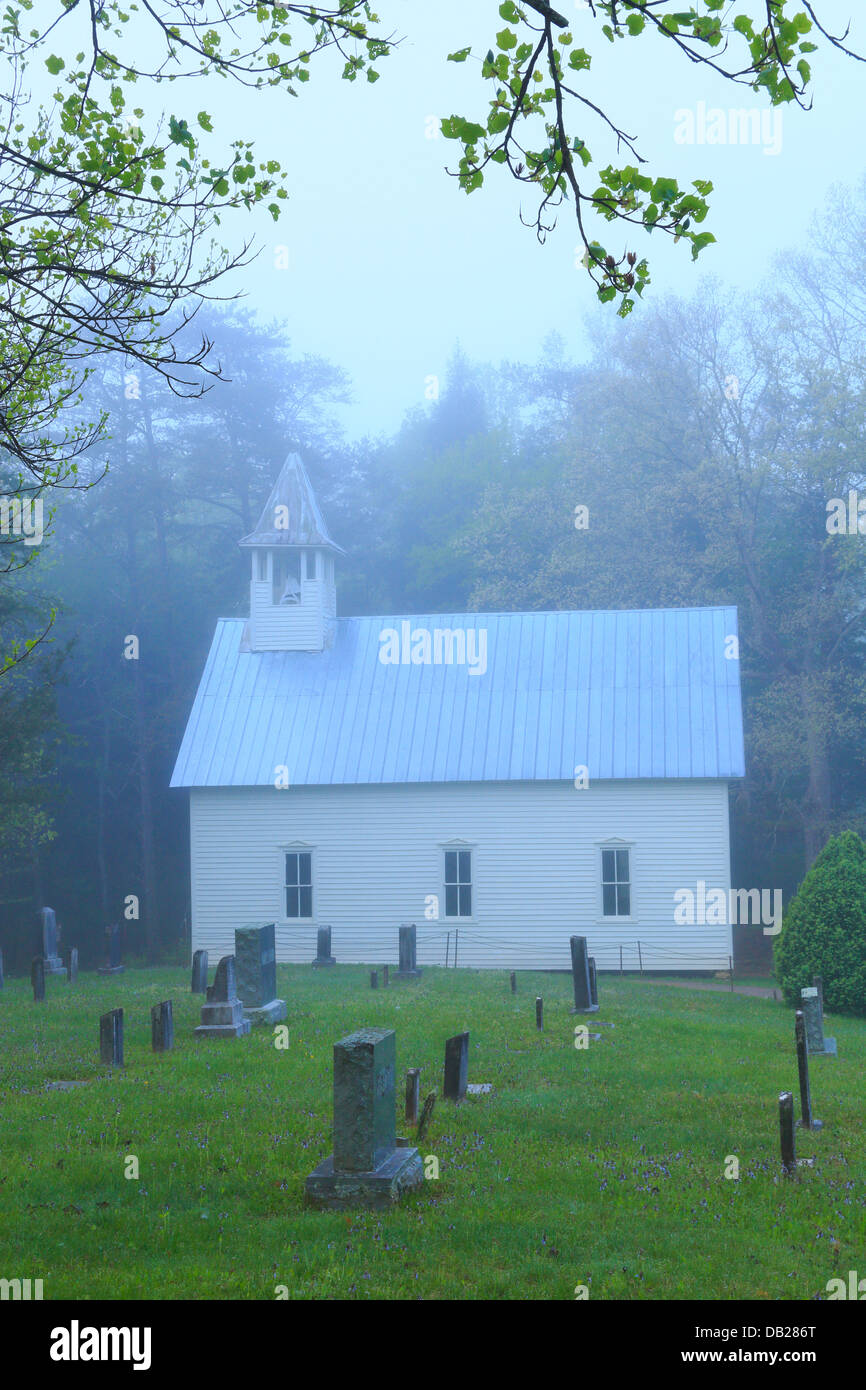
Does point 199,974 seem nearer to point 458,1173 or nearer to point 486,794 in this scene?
point 486,794

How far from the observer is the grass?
23.9ft

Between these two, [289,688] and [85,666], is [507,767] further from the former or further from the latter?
[85,666]

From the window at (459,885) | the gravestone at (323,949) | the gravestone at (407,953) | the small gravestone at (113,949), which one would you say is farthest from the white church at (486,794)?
the gravestone at (407,953)

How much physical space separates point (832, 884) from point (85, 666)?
26369mm

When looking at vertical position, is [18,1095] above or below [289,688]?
below

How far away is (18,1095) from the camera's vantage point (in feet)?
40.1

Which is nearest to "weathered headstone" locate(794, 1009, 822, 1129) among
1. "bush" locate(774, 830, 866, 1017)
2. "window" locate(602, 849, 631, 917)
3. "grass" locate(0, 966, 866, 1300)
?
"grass" locate(0, 966, 866, 1300)

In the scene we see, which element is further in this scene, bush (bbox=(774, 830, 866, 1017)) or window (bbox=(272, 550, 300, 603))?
window (bbox=(272, 550, 300, 603))

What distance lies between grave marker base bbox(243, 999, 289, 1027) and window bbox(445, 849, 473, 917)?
34.1 ft

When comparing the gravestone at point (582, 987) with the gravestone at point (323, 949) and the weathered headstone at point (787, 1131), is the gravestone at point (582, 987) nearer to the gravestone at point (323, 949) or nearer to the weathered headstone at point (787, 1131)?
the weathered headstone at point (787, 1131)

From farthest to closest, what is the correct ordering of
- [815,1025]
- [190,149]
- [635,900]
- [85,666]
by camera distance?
[85,666]
[635,900]
[815,1025]
[190,149]

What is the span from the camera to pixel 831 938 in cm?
1934

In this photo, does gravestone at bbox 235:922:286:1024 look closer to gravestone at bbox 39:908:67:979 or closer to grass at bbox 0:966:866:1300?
grass at bbox 0:966:866:1300
